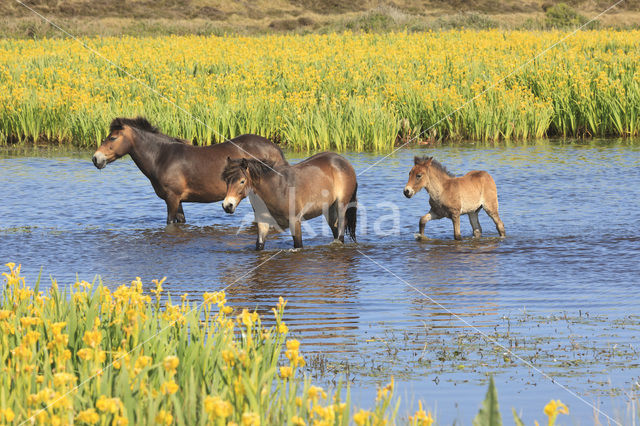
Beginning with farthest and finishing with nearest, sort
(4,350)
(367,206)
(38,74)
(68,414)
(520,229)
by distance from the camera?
(38,74)
(367,206)
(520,229)
(4,350)
(68,414)

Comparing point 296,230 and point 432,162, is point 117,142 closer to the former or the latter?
point 296,230

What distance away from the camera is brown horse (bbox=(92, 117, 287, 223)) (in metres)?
13.2

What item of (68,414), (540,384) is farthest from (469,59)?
(68,414)

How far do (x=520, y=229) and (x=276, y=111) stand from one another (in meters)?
9.49

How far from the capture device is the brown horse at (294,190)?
35.4 ft

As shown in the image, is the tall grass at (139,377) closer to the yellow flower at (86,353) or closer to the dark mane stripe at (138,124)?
the yellow flower at (86,353)

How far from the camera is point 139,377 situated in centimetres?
416

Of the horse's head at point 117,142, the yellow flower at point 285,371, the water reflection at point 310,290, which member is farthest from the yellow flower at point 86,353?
the horse's head at point 117,142

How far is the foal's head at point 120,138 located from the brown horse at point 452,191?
425 cm

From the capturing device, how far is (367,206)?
14.1m

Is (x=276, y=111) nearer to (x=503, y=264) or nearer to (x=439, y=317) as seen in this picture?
(x=503, y=264)

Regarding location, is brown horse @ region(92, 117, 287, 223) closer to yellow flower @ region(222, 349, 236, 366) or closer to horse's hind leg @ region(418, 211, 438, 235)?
horse's hind leg @ region(418, 211, 438, 235)

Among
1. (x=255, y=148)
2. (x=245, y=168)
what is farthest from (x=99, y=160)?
(x=245, y=168)

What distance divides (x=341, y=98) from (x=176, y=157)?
29.2 ft
